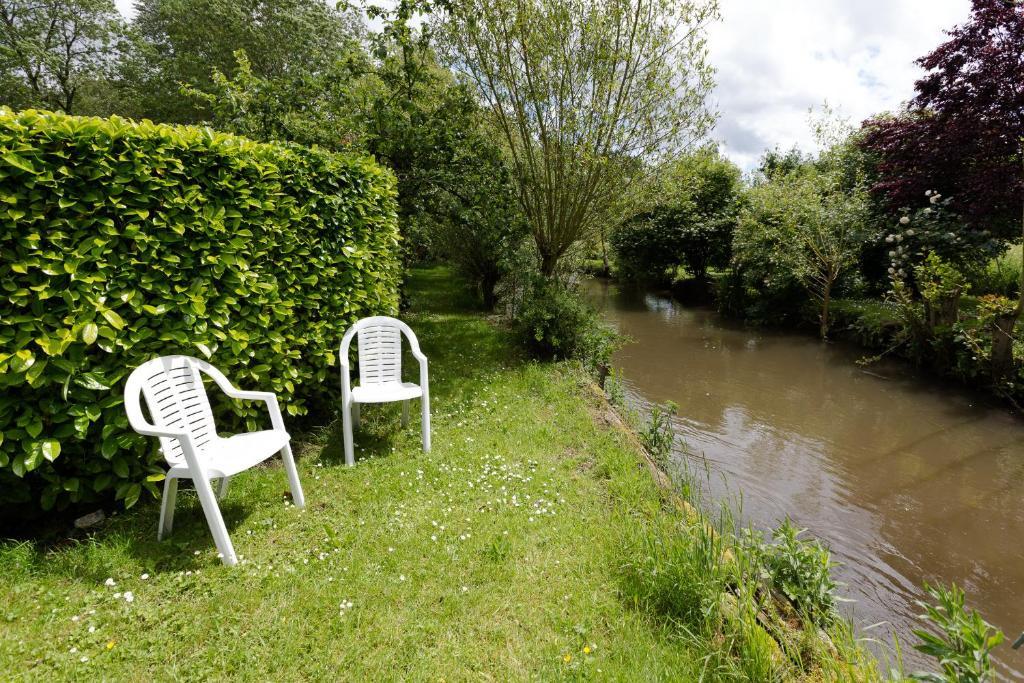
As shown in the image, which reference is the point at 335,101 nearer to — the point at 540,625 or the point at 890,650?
the point at 540,625

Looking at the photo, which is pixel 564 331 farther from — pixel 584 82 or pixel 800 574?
pixel 800 574

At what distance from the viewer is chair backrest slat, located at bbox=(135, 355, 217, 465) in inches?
117

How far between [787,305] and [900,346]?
365 cm

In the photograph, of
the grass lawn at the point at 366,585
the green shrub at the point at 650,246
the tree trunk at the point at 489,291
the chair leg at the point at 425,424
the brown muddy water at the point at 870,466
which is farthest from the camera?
the green shrub at the point at 650,246

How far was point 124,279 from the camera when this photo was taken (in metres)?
3.04

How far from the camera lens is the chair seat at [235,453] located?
2.82 m

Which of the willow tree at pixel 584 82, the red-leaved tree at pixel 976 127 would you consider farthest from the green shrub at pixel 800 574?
the red-leaved tree at pixel 976 127

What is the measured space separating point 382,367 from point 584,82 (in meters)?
5.71

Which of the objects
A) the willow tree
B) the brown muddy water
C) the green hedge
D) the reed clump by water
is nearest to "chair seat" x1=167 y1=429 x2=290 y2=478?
the green hedge

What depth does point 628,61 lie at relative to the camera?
24.0 feet

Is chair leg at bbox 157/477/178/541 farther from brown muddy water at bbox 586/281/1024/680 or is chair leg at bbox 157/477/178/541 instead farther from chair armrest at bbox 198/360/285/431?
brown muddy water at bbox 586/281/1024/680

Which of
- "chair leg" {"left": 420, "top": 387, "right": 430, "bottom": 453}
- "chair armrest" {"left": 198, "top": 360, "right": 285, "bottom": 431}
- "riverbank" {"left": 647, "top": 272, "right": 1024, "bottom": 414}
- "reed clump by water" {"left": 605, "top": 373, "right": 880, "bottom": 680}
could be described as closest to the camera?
"reed clump by water" {"left": 605, "top": 373, "right": 880, "bottom": 680}

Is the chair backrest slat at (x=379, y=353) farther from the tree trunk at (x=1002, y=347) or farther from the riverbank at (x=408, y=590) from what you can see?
the tree trunk at (x=1002, y=347)

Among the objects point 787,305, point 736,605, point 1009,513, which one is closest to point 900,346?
point 787,305
